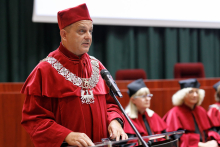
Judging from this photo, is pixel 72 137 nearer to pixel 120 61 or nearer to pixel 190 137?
pixel 190 137

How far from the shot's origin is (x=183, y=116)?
3.18 metres

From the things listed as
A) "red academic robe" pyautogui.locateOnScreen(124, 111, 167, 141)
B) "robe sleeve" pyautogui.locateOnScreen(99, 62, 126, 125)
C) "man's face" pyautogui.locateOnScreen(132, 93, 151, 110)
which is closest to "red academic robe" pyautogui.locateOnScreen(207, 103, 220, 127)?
"red academic robe" pyautogui.locateOnScreen(124, 111, 167, 141)

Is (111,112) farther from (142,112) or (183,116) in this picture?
(183,116)

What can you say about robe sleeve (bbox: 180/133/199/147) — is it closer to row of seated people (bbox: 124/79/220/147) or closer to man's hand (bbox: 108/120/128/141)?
row of seated people (bbox: 124/79/220/147)

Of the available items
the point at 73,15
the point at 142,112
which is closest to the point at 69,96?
the point at 73,15

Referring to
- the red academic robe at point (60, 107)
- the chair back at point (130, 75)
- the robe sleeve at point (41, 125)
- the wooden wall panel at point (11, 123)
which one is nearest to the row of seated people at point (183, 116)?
the chair back at point (130, 75)

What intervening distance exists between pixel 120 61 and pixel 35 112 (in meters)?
4.62

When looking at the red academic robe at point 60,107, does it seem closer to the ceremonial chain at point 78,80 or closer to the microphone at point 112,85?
the ceremonial chain at point 78,80

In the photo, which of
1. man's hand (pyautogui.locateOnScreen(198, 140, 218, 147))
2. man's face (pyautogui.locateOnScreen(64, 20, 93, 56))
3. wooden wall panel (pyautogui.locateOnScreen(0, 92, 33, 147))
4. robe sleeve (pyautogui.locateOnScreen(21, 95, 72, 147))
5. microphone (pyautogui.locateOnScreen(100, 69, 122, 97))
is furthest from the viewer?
man's hand (pyautogui.locateOnScreen(198, 140, 218, 147))

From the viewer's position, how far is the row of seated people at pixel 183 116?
288cm

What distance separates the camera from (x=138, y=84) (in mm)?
2959

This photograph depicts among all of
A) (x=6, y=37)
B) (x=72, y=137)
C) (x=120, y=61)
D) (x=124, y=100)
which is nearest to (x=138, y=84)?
(x=124, y=100)

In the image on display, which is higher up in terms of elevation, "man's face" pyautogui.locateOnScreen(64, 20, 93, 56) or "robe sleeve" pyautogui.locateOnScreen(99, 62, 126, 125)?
"man's face" pyautogui.locateOnScreen(64, 20, 93, 56)

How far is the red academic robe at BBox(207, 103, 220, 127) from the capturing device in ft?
10.9
